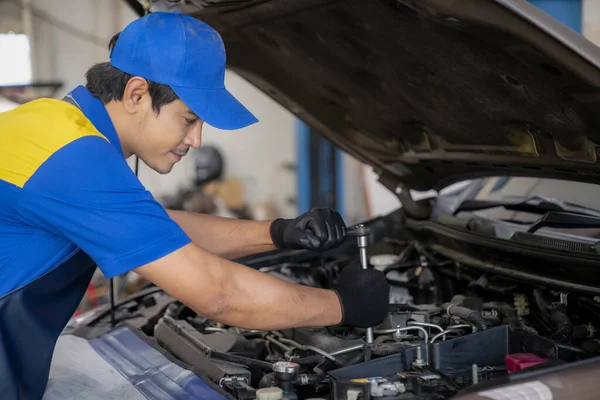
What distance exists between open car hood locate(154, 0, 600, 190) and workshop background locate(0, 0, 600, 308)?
468 centimetres

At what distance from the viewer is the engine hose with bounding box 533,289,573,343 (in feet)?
5.89

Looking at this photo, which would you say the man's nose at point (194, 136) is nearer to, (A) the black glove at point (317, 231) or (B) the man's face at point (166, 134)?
(B) the man's face at point (166, 134)

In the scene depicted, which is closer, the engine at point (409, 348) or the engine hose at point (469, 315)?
the engine at point (409, 348)

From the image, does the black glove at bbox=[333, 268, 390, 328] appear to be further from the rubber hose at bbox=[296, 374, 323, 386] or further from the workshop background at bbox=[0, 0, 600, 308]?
the workshop background at bbox=[0, 0, 600, 308]

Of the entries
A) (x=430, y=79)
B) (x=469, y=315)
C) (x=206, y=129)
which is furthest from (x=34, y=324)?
(x=206, y=129)

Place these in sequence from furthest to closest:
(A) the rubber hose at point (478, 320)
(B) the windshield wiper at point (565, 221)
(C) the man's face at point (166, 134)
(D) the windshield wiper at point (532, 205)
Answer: (D) the windshield wiper at point (532, 205) < (B) the windshield wiper at point (565, 221) < (A) the rubber hose at point (478, 320) < (C) the man's face at point (166, 134)

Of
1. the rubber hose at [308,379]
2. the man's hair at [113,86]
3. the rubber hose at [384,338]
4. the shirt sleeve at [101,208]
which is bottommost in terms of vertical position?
the rubber hose at [308,379]

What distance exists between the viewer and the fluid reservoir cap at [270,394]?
1.49 m

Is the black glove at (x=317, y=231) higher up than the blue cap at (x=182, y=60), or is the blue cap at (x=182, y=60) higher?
the blue cap at (x=182, y=60)

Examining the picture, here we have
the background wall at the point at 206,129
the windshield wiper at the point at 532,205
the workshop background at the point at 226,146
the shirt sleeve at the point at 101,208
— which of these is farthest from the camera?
the background wall at the point at 206,129

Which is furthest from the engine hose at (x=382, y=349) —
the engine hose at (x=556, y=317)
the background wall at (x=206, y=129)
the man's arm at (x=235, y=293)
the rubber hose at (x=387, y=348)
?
the background wall at (x=206, y=129)

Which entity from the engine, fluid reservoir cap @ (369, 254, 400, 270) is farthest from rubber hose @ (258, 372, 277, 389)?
fluid reservoir cap @ (369, 254, 400, 270)

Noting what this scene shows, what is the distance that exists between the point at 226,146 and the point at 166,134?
6569 millimetres

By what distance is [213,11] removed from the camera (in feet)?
6.97
